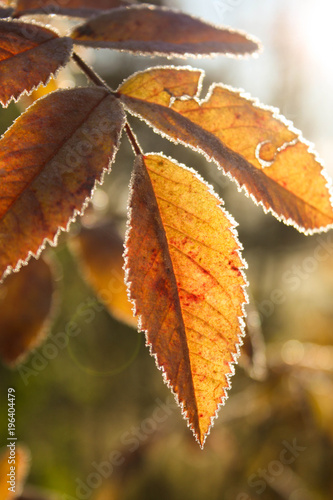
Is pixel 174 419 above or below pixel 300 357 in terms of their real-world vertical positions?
below

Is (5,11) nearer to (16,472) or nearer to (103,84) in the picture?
(103,84)

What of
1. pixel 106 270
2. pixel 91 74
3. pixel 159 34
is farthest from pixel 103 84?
pixel 106 270

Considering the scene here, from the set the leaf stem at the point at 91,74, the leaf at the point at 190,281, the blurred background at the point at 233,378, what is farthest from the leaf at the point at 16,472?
the leaf stem at the point at 91,74

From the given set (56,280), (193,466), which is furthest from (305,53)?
(193,466)

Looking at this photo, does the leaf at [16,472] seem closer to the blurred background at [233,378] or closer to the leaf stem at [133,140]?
the blurred background at [233,378]

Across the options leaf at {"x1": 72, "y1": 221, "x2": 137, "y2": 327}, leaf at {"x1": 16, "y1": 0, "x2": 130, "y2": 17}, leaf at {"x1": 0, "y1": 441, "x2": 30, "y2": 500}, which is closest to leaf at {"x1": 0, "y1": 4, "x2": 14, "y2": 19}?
leaf at {"x1": 16, "y1": 0, "x2": 130, "y2": 17}

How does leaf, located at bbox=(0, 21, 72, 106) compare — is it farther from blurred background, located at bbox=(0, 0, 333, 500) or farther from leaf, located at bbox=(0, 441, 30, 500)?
leaf, located at bbox=(0, 441, 30, 500)

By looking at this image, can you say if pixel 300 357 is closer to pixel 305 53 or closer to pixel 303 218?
pixel 303 218
